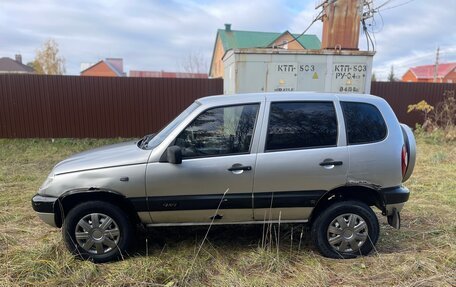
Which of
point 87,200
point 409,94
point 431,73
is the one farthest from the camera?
point 431,73

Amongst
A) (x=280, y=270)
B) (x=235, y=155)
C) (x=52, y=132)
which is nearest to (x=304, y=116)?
(x=235, y=155)

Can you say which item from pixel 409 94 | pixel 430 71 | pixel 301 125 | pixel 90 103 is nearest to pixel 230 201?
pixel 301 125

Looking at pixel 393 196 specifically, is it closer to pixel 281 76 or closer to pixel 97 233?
pixel 97 233

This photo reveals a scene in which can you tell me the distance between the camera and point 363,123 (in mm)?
3549

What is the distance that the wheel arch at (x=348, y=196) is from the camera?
3531 millimetres

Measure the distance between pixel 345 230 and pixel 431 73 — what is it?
64.3 m

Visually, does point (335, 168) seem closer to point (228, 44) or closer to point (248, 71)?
point (248, 71)

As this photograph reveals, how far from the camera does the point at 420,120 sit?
1297 centimetres

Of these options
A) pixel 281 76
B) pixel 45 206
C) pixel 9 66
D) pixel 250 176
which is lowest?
pixel 45 206

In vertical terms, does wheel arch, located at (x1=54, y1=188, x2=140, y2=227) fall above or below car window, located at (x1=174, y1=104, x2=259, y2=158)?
below

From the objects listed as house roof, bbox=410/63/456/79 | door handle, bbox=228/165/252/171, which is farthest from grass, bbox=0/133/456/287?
house roof, bbox=410/63/456/79

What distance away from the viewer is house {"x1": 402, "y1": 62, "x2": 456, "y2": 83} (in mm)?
53312

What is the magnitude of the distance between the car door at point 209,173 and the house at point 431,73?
55310 mm

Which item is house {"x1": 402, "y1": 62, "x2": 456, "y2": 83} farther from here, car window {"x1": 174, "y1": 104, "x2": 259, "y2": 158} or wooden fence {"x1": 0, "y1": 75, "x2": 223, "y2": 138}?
car window {"x1": 174, "y1": 104, "x2": 259, "y2": 158}
